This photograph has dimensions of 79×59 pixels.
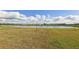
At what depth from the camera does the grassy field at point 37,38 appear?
53.4 inches

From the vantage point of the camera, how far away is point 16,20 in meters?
1.37

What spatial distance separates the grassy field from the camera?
1.36m

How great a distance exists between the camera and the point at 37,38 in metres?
1.36
